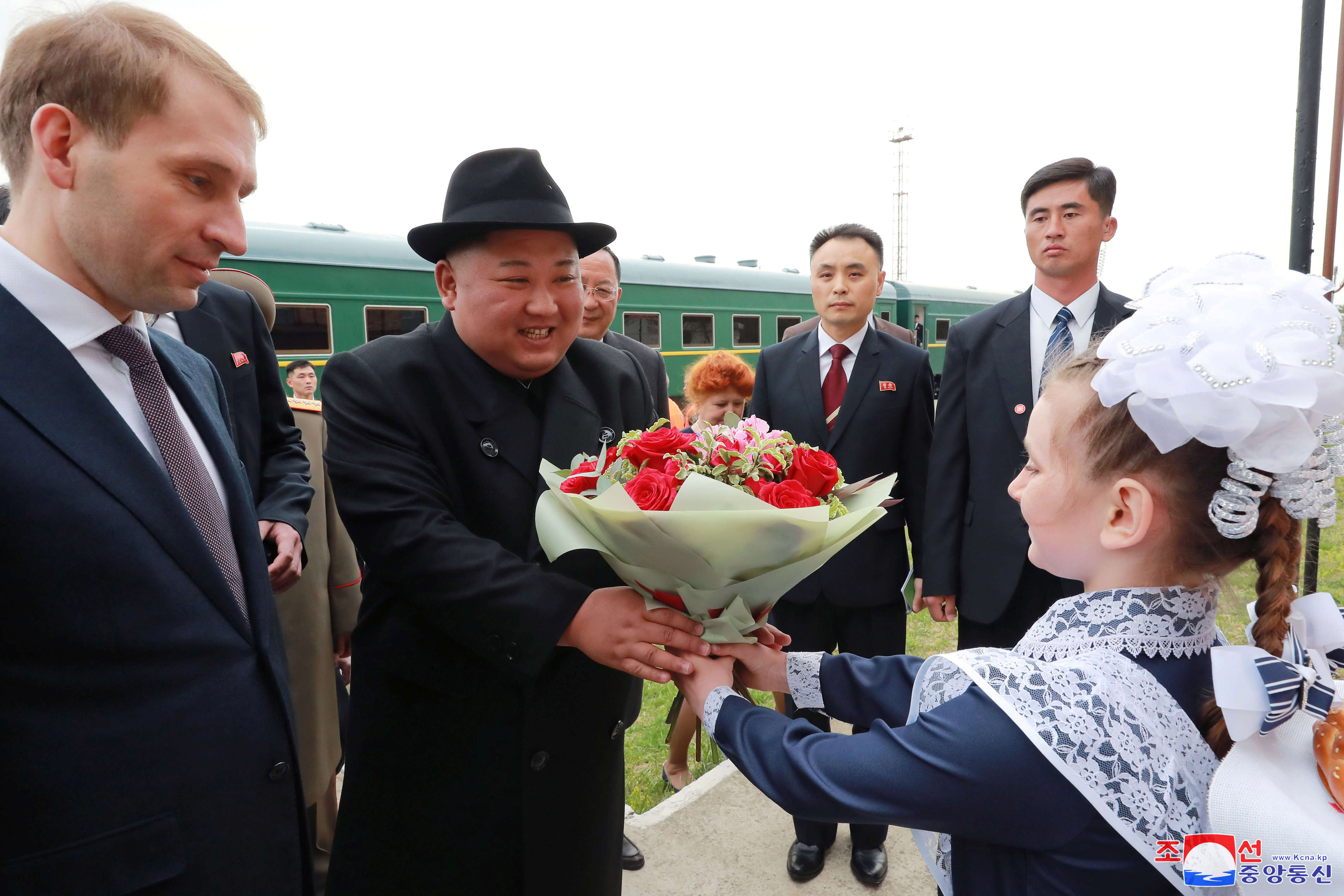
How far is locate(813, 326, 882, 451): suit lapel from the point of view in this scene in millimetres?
3580

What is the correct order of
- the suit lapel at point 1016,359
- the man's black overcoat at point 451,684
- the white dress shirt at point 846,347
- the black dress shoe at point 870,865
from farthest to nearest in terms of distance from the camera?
the white dress shirt at point 846,347 → the suit lapel at point 1016,359 → the black dress shoe at point 870,865 → the man's black overcoat at point 451,684

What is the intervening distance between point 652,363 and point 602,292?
1.67 feet

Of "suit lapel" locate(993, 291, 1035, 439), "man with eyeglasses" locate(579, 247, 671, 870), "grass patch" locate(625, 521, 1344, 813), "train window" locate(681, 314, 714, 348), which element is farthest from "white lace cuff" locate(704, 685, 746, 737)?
"train window" locate(681, 314, 714, 348)

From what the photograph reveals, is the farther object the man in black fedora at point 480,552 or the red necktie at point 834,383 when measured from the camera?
the red necktie at point 834,383

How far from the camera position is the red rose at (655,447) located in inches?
57.0

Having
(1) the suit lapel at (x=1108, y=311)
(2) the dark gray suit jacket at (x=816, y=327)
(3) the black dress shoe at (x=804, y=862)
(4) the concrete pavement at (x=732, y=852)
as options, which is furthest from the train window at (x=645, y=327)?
(3) the black dress shoe at (x=804, y=862)

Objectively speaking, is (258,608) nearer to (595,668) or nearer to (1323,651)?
(595,668)

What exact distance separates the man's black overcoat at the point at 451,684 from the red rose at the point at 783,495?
0.51 m

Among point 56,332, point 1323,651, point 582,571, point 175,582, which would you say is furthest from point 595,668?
point 1323,651

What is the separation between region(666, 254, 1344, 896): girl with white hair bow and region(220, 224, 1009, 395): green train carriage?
535cm

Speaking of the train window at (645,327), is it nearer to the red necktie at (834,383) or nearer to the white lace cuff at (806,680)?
the red necktie at (834,383)

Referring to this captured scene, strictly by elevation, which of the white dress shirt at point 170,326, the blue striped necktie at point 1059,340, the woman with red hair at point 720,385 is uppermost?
the white dress shirt at point 170,326

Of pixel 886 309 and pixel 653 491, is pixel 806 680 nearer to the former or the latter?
pixel 653 491

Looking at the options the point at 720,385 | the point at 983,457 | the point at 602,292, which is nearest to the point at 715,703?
the point at 983,457
